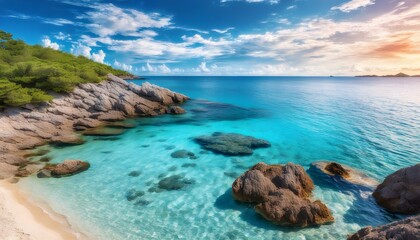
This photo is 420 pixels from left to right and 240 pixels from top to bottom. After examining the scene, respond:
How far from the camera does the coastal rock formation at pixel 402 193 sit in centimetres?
1426

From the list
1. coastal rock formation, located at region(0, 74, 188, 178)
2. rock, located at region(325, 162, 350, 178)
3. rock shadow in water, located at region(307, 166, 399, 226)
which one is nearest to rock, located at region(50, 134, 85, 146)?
coastal rock formation, located at region(0, 74, 188, 178)

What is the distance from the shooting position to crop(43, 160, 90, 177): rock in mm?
18531

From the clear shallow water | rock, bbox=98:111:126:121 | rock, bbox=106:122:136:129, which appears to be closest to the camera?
the clear shallow water

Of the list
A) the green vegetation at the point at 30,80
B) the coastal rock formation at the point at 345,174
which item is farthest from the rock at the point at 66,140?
the coastal rock formation at the point at 345,174

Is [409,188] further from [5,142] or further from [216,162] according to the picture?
[5,142]

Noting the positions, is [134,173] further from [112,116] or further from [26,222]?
[112,116]

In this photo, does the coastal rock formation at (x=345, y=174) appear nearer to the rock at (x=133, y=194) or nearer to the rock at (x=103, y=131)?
the rock at (x=133, y=194)

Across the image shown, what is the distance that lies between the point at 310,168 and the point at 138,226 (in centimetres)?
1548

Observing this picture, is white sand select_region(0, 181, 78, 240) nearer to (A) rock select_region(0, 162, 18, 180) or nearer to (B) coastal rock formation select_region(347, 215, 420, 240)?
(A) rock select_region(0, 162, 18, 180)

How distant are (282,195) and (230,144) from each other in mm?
12697

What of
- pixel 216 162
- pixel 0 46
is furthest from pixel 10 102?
pixel 0 46

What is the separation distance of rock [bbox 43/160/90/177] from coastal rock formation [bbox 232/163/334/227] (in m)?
13.4

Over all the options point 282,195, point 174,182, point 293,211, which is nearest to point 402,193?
point 293,211

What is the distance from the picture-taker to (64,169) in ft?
61.8
